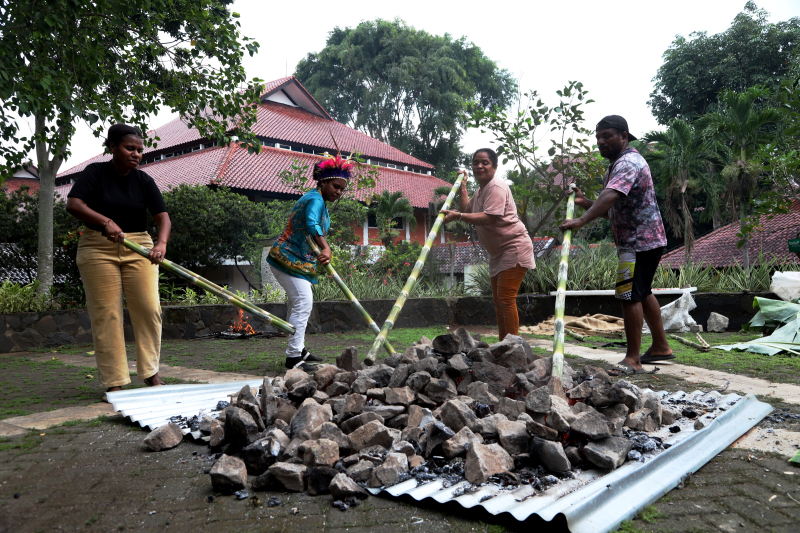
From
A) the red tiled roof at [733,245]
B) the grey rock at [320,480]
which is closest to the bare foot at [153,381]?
the grey rock at [320,480]

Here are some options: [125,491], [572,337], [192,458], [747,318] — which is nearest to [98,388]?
[192,458]

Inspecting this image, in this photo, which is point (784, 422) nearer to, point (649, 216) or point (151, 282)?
point (649, 216)

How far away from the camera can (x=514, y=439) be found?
2.11m

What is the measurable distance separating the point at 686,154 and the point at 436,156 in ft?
63.1

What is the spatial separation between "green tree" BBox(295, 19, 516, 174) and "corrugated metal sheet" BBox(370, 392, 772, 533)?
36.7m

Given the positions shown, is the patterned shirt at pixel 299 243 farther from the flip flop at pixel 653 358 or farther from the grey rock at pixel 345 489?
the flip flop at pixel 653 358

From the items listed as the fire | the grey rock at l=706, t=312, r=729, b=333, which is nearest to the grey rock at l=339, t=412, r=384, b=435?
the fire

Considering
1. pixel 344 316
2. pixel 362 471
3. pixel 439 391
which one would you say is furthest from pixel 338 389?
pixel 344 316

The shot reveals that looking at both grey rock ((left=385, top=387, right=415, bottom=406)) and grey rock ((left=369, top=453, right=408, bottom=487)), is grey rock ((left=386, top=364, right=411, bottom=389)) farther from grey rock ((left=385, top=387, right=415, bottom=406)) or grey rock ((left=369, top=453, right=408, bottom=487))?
grey rock ((left=369, top=453, right=408, bottom=487))

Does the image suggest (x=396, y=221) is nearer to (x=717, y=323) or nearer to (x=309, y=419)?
(x=717, y=323)

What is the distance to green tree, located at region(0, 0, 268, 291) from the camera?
13.5 feet

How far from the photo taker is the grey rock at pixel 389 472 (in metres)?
1.94

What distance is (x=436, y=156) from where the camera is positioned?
39.2m

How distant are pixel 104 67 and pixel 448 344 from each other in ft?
17.0
